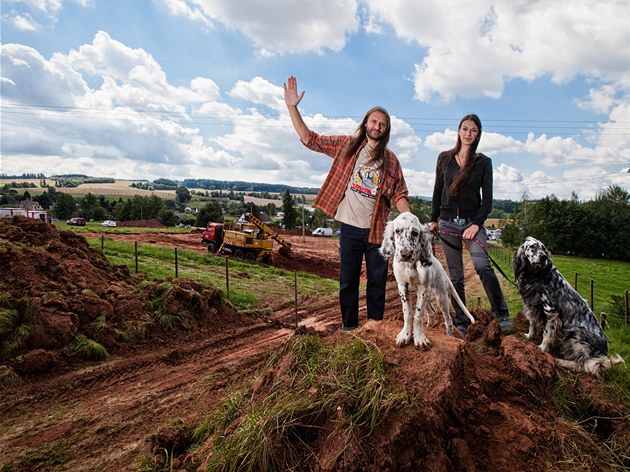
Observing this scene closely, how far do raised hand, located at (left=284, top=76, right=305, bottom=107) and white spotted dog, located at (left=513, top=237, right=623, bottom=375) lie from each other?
2.83m

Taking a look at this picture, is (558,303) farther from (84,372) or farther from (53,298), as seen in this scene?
(53,298)

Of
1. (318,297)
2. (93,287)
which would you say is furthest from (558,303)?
(318,297)

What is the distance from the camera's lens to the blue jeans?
4.06m

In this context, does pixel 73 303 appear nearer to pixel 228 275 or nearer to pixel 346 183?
pixel 346 183

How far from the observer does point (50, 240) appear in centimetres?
905

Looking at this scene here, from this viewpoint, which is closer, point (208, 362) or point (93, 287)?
point (208, 362)

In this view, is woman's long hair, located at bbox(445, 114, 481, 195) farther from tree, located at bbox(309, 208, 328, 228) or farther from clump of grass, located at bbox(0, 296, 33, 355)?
tree, located at bbox(309, 208, 328, 228)

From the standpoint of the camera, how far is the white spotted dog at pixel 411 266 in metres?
2.91

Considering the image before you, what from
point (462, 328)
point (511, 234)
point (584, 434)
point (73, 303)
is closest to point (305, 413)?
point (584, 434)

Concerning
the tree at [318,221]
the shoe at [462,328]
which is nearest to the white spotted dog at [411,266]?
the shoe at [462,328]

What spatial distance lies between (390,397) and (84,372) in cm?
516

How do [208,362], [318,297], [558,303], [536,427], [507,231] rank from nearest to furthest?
[536,427], [558,303], [208,362], [318,297], [507,231]

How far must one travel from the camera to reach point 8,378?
17.0ft

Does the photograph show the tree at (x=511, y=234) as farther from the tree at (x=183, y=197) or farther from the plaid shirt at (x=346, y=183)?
the tree at (x=183, y=197)
